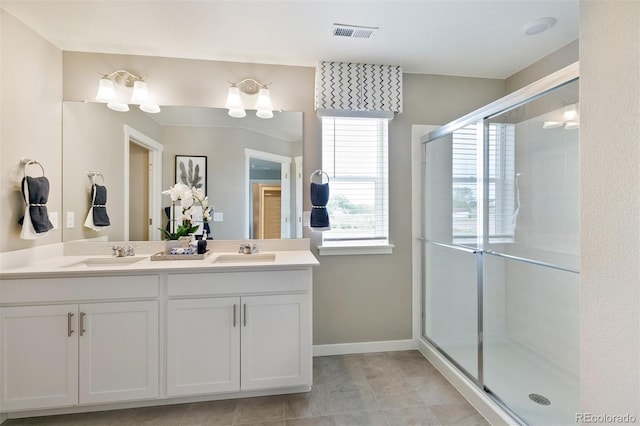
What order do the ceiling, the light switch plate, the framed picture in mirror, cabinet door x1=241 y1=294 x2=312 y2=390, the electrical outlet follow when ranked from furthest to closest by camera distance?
the framed picture in mirror → the electrical outlet → the light switch plate → cabinet door x1=241 y1=294 x2=312 y2=390 → the ceiling

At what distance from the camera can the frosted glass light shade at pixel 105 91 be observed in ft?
7.41

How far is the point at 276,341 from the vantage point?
1.98 metres

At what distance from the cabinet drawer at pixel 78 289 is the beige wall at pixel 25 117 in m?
0.31

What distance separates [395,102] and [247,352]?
226 cm

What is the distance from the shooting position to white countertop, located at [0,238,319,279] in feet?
5.83

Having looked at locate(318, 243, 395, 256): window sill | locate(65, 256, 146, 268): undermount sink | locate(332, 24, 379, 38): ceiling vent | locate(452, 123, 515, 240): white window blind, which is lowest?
locate(65, 256, 146, 268): undermount sink

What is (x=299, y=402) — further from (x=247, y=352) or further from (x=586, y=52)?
(x=586, y=52)

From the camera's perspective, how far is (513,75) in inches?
108

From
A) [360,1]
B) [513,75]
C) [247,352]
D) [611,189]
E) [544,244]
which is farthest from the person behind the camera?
[513,75]

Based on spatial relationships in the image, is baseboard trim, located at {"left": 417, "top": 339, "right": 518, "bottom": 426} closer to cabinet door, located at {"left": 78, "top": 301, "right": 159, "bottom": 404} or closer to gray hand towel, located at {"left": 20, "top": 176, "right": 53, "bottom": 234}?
cabinet door, located at {"left": 78, "top": 301, "right": 159, "bottom": 404}

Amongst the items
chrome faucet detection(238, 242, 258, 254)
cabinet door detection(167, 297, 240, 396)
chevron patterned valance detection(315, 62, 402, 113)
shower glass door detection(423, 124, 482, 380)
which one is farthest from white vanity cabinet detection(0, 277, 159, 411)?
shower glass door detection(423, 124, 482, 380)

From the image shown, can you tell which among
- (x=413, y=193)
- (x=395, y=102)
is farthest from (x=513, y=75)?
(x=413, y=193)

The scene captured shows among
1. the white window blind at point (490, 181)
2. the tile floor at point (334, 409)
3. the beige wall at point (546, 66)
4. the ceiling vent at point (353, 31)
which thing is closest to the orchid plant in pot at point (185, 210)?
the tile floor at point (334, 409)

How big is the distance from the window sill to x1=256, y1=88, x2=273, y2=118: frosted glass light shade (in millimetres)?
1205
